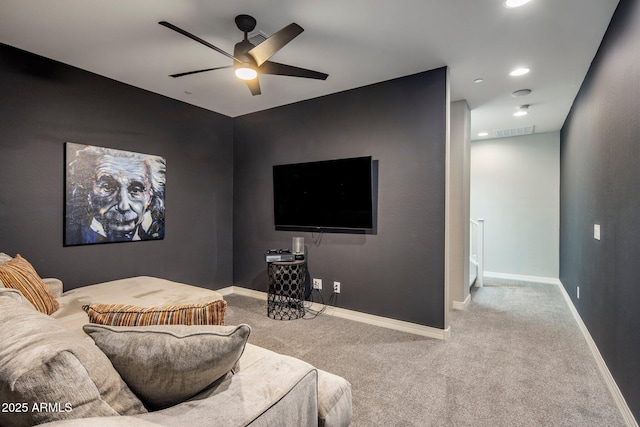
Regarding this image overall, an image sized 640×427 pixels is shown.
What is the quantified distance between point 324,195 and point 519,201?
398cm

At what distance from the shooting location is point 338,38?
258 cm

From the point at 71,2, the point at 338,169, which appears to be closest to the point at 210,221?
the point at 338,169

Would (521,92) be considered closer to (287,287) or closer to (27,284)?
(287,287)

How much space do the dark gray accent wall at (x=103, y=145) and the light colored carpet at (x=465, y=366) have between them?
120 centimetres

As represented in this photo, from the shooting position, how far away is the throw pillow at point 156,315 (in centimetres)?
110

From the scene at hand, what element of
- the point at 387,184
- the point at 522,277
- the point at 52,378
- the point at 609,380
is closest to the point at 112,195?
the point at 387,184

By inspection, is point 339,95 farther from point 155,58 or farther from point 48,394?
point 48,394

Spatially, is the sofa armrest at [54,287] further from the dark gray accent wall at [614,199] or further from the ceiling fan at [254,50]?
the dark gray accent wall at [614,199]

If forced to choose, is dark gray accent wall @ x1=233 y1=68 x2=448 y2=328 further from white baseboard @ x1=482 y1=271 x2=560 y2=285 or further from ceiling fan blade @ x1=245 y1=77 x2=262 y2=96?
white baseboard @ x1=482 y1=271 x2=560 y2=285

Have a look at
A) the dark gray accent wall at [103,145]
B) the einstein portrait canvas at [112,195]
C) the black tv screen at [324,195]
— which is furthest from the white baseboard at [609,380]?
the einstein portrait canvas at [112,195]

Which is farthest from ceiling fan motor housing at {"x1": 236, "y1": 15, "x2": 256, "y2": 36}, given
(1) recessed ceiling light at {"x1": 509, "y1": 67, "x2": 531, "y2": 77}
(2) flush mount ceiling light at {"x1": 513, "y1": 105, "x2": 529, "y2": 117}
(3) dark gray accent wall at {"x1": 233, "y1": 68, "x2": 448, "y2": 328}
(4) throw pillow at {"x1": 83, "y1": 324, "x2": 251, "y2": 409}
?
(2) flush mount ceiling light at {"x1": 513, "y1": 105, "x2": 529, "y2": 117}

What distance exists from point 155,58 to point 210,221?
7.12 feet

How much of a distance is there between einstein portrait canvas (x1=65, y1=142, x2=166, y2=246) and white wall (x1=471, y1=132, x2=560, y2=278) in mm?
5413

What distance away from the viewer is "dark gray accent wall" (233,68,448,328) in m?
3.16
